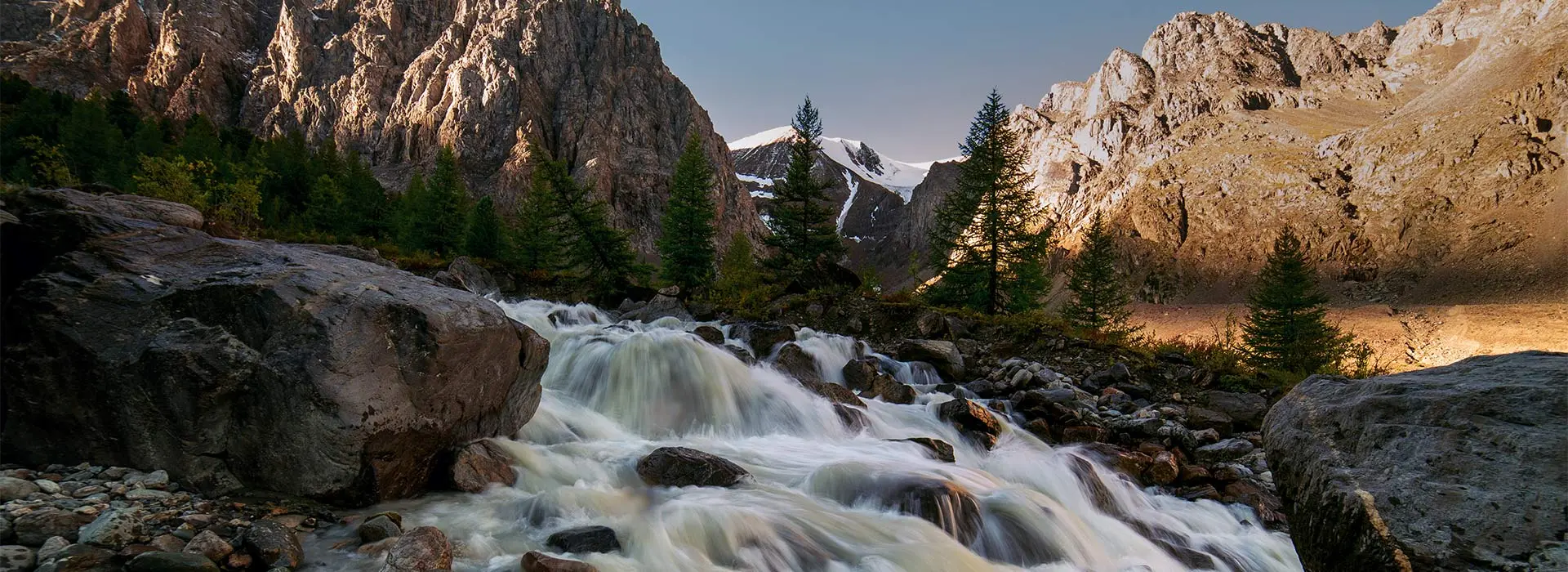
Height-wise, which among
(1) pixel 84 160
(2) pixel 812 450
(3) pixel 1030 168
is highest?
(3) pixel 1030 168

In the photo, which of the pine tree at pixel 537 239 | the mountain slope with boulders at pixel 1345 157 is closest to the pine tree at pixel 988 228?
the pine tree at pixel 537 239

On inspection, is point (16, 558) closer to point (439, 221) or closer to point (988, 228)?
point (988, 228)

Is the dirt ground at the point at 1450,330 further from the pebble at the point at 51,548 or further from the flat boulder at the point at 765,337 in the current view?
the pebble at the point at 51,548

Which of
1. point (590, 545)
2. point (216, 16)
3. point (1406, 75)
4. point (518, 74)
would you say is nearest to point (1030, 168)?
point (1406, 75)

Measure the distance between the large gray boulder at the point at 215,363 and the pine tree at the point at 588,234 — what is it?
1778 centimetres

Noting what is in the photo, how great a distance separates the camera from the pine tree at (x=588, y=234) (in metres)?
24.6

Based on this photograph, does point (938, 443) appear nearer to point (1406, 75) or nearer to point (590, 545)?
point (590, 545)

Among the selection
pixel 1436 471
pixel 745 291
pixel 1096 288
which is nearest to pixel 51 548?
pixel 1436 471

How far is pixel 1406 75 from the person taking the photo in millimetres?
121000

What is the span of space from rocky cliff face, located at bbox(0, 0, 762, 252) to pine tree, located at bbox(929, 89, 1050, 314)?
10692 cm

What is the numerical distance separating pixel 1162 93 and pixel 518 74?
6411 inches

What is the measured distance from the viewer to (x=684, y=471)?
777 cm

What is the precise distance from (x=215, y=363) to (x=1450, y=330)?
8770 centimetres

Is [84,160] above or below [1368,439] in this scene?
above
